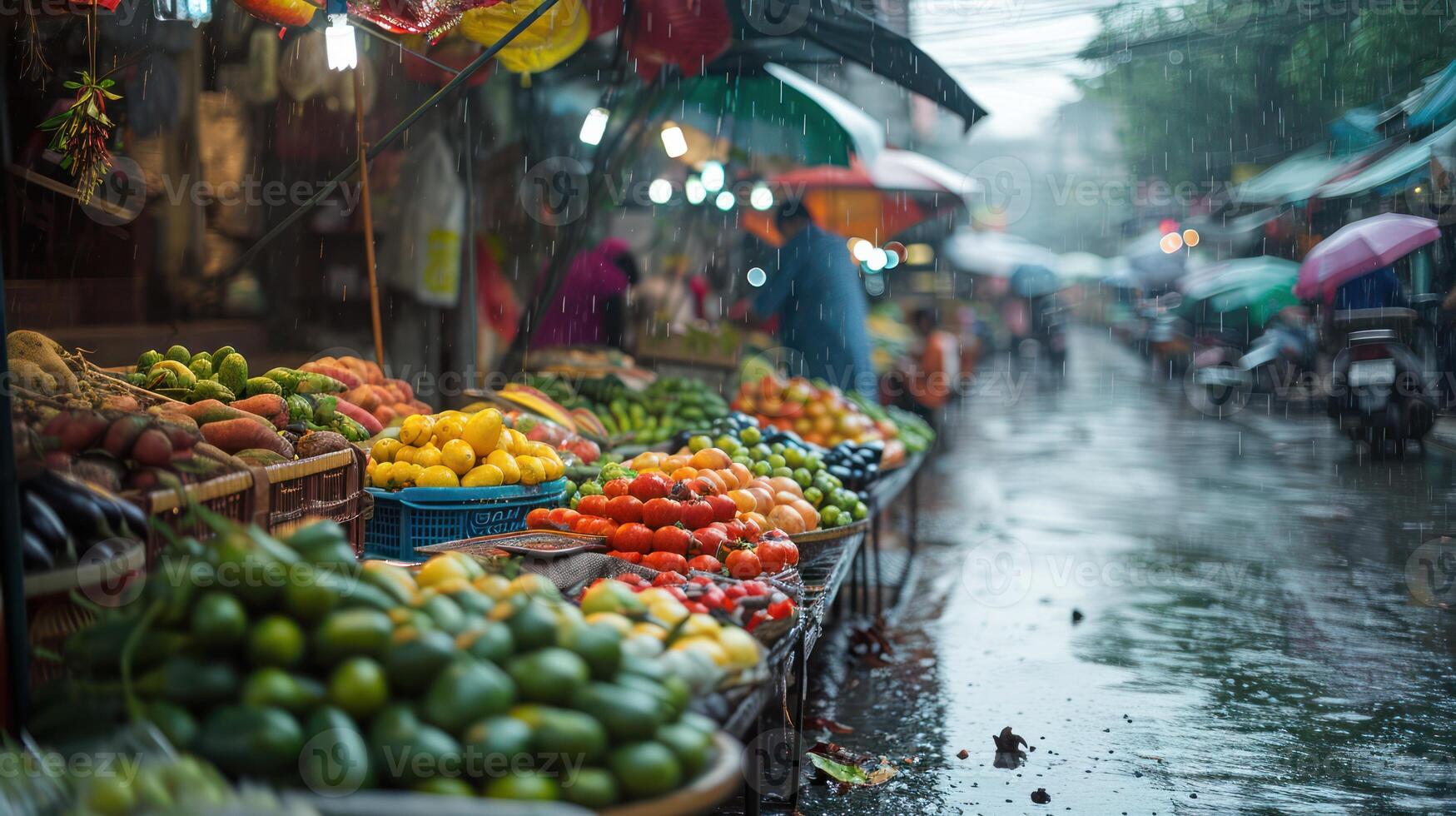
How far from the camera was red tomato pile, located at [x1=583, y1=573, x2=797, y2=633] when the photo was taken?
122 inches

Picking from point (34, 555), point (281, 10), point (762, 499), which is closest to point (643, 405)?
point (762, 499)

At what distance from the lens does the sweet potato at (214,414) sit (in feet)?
12.9

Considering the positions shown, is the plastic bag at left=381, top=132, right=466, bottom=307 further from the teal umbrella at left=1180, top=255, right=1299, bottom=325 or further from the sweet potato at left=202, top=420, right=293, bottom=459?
the teal umbrella at left=1180, top=255, right=1299, bottom=325

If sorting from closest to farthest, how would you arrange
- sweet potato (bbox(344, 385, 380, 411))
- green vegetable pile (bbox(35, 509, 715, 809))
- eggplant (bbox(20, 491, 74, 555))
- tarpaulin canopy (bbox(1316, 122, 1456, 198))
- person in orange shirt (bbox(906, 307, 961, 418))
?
green vegetable pile (bbox(35, 509, 715, 809)), eggplant (bbox(20, 491, 74, 555)), sweet potato (bbox(344, 385, 380, 411)), tarpaulin canopy (bbox(1316, 122, 1456, 198)), person in orange shirt (bbox(906, 307, 961, 418))

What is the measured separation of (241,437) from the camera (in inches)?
150

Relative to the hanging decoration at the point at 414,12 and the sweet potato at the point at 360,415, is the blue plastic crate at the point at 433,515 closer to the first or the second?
the sweet potato at the point at 360,415

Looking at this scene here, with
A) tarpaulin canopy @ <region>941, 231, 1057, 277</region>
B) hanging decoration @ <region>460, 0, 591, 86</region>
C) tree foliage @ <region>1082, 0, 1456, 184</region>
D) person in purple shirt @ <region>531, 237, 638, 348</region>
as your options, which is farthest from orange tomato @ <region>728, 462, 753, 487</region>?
tarpaulin canopy @ <region>941, 231, 1057, 277</region>

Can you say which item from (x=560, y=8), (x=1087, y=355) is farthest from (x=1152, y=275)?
(x=560, y=8)

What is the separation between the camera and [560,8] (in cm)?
618

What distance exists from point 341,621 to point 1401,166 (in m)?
15.5

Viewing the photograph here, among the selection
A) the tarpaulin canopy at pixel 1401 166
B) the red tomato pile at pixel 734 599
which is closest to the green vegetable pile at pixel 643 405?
the red tomato pile at pixel 734 599

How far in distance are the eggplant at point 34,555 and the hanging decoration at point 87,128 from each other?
246 cm

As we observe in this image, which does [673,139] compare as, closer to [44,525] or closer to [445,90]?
[445,90]

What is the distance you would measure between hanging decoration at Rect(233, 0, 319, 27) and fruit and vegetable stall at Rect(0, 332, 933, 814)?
1.41 meters
